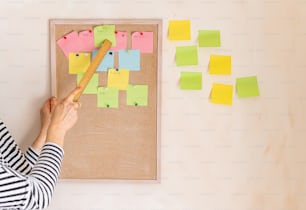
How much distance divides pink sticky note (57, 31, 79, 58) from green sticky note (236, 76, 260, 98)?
0.60 meters

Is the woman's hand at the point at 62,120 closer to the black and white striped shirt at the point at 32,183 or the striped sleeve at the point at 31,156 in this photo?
the black and white striped shirt at the point at 32,183

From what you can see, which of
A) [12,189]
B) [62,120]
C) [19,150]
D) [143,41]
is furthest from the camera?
[143,41]

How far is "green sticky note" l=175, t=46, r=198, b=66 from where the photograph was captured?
5.32 ft

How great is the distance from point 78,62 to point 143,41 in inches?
9.7

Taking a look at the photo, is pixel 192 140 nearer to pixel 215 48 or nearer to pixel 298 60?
pixel 215 48

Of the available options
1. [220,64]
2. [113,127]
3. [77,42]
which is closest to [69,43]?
[77,42]

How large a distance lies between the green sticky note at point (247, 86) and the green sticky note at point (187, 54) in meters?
0.17

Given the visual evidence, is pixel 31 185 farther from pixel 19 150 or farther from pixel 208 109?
pixel 208 109

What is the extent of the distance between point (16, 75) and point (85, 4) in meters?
0.36

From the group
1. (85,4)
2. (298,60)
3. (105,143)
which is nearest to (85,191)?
(105,143)

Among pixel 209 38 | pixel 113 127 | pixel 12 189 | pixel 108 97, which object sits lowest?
pixel 12 189

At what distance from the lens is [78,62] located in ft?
5.34

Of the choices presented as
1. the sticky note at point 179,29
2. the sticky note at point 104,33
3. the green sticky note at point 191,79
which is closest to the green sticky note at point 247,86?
the green sticky note at point 191,79

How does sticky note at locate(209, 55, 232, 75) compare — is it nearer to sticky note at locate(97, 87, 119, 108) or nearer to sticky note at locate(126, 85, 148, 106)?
sticky note at locate(126, 85, 148, 106)
